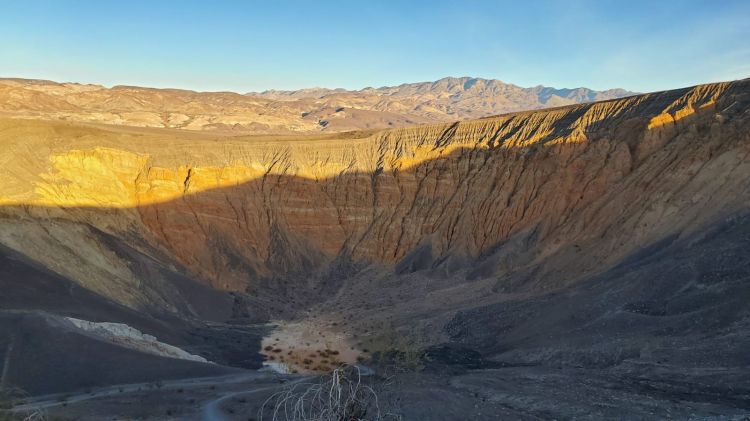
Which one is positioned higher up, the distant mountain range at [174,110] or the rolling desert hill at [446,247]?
the distant mountain range at [174,110]

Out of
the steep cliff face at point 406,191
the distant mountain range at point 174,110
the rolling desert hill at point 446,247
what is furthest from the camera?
the distant mountain range at point 174,110

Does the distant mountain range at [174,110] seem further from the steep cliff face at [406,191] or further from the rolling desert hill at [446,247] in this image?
the rolling desert hill at [446,247]

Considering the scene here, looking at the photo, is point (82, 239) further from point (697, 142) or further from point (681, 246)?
point (697, 142)

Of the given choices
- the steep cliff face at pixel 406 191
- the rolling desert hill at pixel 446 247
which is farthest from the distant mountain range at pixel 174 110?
the rolling desert hill at pixel 446 247

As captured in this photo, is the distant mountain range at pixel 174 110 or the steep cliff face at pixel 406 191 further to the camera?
the distant mountain range at pixel 174 110

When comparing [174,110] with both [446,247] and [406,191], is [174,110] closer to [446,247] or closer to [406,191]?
[406,191]
